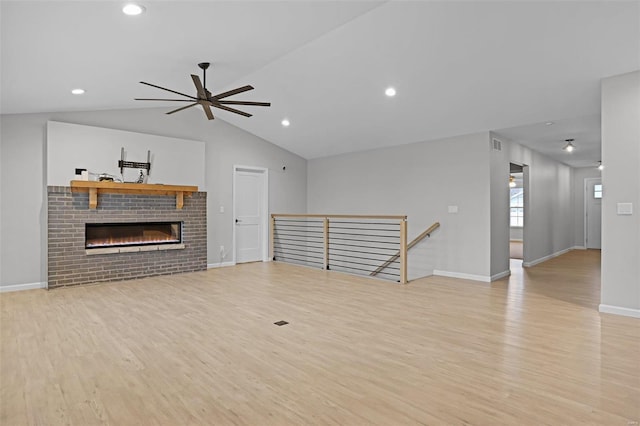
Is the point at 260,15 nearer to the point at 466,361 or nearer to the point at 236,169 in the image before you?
the point at 466,361

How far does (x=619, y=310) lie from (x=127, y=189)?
6987mm

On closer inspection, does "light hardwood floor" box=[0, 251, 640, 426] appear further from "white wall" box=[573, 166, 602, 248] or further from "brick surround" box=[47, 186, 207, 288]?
"white wall" box=[573, 166, 602, 248]

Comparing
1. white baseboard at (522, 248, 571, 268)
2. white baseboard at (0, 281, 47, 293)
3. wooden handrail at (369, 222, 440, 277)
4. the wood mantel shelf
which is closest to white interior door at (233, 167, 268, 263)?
the wood mantel shelf

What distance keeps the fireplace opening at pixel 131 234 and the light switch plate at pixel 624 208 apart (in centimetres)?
664

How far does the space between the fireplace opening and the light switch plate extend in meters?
6.64

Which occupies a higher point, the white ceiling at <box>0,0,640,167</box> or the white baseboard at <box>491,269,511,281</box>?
the white ceiling at <box>0,0,640,167</box>

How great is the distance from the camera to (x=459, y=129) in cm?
624

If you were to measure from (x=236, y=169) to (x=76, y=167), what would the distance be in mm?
3004

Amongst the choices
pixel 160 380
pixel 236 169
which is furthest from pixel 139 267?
pixel 160 380

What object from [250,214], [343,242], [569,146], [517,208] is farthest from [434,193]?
[517,208]

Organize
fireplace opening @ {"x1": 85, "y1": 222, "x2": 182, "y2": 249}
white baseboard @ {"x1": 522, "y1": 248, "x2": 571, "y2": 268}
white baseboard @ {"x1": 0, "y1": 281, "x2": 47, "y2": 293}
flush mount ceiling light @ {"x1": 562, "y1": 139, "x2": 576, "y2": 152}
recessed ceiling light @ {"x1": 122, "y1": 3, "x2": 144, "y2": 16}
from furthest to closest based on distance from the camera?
white baseboard @ {"x1": 522, "y1": 248, "x2": 571, "y2": 268} → flush mount ceiling light @ {"x1": 562, "y1": 139, "x2": 576, "y2": 152} → fireplace opening @ {"x1": 85, "y1": 222, "x2": 182, "y2": 249} → white baseboard @ {"x1": 0, "y1": 281, "x2": 47, "y2": 293} → recessed ceiling light @ {"x1": 122, "y1": 3, "x2": 144, "y2": 16}

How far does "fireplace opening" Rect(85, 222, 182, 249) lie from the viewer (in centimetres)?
605

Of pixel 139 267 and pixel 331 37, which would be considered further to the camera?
pixel 139 267

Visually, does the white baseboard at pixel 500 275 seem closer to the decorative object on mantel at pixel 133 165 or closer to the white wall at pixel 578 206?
the white wall at pixel 578 206
